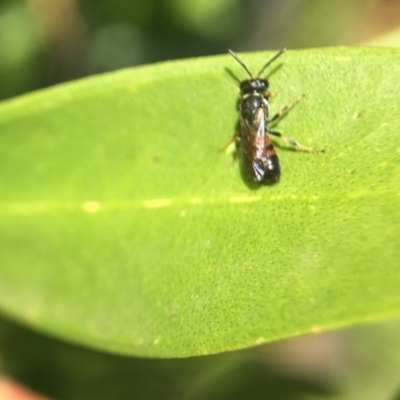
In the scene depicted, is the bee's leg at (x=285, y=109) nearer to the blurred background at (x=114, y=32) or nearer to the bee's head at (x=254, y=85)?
the bee's head at (x=254, y=85)

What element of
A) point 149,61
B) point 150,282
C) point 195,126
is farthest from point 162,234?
point 149,61

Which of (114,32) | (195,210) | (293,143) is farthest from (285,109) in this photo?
(114,32)

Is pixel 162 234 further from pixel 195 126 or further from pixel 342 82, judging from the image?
pixel 342 82

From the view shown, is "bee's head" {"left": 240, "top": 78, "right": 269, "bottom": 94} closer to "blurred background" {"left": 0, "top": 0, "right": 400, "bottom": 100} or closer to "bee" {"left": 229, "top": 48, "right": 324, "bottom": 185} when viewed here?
"bee" {"left": 229, "top": 48, "right": 324, "bottom": 185}

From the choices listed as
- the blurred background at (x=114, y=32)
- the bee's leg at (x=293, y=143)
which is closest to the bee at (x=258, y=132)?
the bee's leg at (x=293, y=143)

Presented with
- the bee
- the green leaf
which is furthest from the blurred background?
the bee

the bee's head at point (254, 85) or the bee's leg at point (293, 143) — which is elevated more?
the bee's head at point (254, 85)
